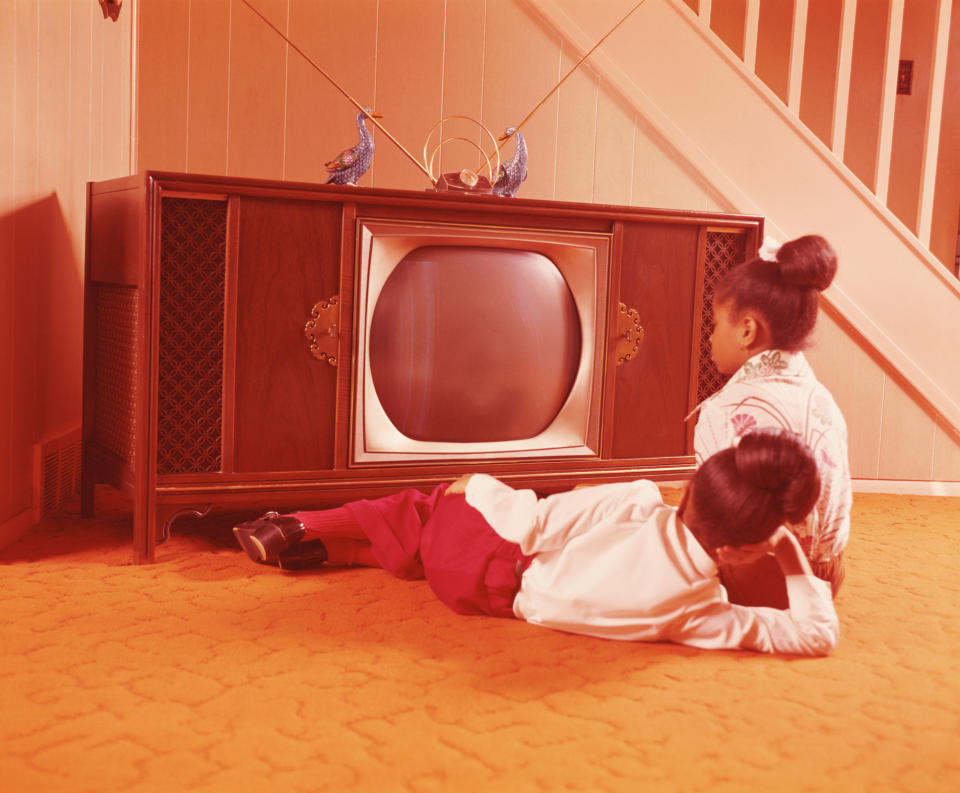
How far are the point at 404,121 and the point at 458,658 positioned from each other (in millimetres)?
1831

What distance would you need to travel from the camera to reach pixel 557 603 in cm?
155

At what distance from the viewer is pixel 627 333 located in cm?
220

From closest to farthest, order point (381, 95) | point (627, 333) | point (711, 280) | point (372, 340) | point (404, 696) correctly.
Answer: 1. point (404, 696)
2. point (372, 340)
3. point (627, 333)
4. point (711, 280)
5. point (381, 95)

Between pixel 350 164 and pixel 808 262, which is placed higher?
pixel 350 164

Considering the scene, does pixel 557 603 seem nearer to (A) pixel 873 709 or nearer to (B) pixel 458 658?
(B) pixel 458 658

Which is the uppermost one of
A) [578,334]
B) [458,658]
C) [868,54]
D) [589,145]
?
[868,54]

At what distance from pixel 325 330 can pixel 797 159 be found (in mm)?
1785

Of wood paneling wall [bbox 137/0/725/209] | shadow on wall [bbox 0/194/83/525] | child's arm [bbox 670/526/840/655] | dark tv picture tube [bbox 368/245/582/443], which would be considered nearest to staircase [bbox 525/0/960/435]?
wood paneling wall [bbox 137/0/725/209]

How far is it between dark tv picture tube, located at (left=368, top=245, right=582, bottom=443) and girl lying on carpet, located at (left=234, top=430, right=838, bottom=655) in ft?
0.95

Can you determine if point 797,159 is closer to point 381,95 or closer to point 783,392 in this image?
point 381,95

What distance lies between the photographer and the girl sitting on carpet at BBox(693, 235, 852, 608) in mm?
1590

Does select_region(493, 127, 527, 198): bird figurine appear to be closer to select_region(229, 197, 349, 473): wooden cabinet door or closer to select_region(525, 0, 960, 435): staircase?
select_region(229, 197, 349, 473): wooden cabinet door

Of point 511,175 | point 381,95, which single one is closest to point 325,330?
point 511,175

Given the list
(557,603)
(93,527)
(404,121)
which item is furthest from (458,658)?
(404,121)
